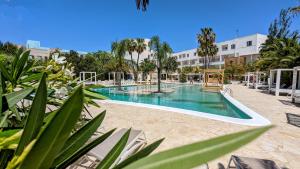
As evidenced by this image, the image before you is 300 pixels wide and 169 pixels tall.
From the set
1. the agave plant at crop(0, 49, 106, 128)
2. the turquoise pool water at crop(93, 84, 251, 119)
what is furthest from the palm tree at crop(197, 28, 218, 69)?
the agave plant at crop(0, 49, 106, 128)

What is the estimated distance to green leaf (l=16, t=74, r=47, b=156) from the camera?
1.56 feet

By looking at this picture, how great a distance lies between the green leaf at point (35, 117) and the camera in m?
0.47

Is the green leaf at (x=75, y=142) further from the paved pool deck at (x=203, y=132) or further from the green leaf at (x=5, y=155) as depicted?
the paved pool deck at (x=203, y=132)

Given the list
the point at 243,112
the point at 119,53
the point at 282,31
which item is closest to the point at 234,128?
the point at 243,112

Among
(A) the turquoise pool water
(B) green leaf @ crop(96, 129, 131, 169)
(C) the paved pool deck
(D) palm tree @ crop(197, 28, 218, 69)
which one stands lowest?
(A) the turquoise pool water

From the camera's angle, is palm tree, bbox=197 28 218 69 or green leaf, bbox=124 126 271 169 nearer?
green leaf, bbox=124 126 271 169

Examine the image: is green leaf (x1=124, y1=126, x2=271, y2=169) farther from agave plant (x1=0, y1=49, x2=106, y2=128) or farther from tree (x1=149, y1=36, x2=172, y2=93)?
tree (x1=149, y1=36, x2=172, y2=93)

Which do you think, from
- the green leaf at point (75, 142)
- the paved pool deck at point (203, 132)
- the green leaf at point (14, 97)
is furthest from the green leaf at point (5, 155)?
the paved pool deck at point (203, 132)

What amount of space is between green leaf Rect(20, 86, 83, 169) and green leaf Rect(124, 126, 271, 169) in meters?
0.19

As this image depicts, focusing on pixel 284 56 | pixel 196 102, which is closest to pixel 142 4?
pixel 196 102

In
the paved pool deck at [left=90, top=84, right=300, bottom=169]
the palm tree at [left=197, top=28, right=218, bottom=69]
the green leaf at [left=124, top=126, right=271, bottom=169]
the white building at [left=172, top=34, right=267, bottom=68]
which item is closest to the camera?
the green leaf at [left=124, top=126, right=271, bottom=169]

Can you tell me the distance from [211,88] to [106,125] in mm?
18482

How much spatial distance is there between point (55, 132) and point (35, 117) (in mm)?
140

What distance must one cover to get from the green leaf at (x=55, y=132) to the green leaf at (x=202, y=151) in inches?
7.3
